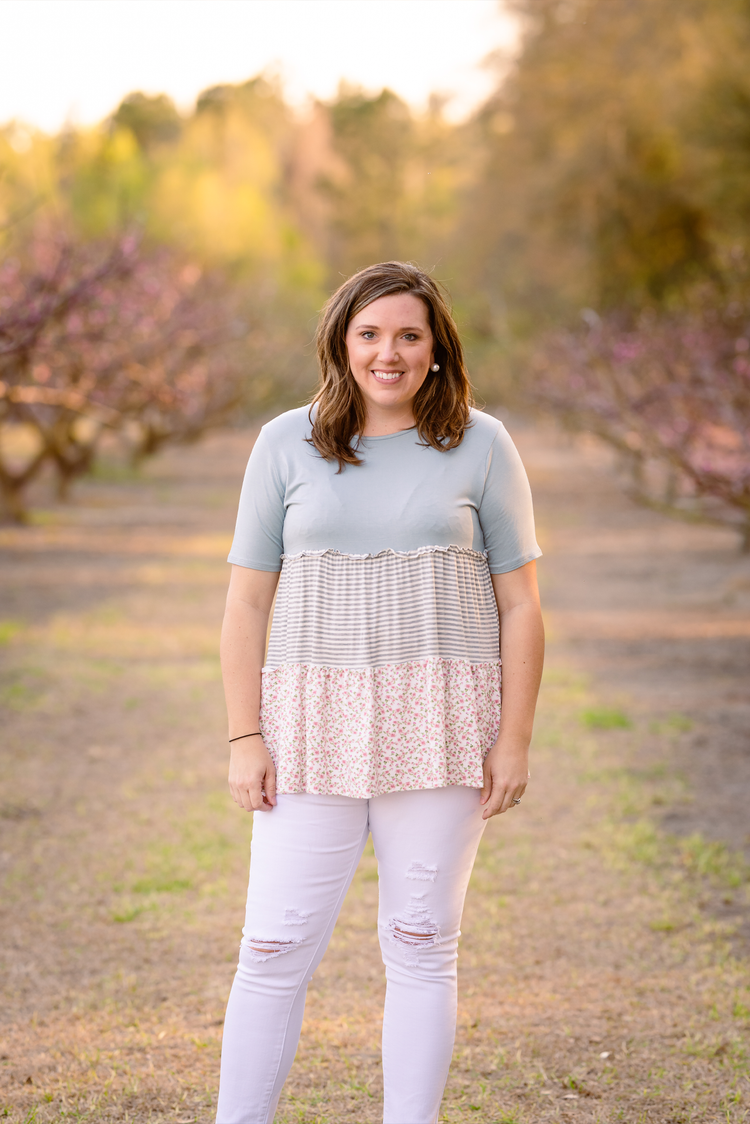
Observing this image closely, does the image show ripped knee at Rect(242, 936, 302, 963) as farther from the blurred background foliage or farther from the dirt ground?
the blurred background foliage

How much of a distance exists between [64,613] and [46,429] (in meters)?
7.41

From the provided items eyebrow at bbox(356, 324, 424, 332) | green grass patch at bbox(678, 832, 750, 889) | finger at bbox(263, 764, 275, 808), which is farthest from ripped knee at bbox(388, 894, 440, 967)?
green grass patch at bbox(678, 832, 750, 889)

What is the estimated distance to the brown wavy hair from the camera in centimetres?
224

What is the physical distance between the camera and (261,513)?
7.50ft

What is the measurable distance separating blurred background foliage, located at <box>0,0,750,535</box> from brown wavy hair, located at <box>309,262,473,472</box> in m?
3.63

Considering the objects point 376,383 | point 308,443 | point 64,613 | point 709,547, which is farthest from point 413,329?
point 709,547

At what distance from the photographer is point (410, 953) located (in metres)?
2.28

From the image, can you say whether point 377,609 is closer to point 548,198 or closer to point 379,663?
point 379,663

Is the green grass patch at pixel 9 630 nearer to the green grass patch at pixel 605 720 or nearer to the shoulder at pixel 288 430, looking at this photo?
the green grass patch at pixel 605 720

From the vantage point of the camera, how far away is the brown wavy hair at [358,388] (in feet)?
7.34

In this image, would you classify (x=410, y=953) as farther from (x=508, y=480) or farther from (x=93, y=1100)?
(x=93, y=1100)

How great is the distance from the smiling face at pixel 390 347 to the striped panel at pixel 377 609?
312 millimetres

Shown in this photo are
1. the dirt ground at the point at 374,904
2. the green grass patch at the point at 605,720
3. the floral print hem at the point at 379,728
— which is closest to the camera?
the floral print hem at the point at 379,728

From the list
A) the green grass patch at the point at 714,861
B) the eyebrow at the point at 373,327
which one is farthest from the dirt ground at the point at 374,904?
the eyebrow at the point at 373,327
